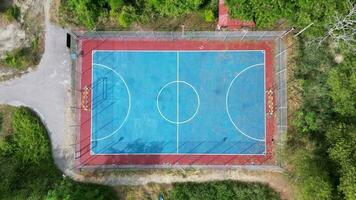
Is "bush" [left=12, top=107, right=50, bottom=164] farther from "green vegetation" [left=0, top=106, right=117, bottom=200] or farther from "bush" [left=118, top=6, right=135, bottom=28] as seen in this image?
"bush" [left=118, top=6, right=135, bottom=28]

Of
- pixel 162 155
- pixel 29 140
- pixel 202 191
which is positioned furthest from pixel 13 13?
pixel 202 191

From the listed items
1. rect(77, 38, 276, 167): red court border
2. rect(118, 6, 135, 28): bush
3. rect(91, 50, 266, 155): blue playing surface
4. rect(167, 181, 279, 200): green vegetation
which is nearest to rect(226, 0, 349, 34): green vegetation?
rect(77, 38, 276, 167): red court border

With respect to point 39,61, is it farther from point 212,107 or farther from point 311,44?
point 311,44

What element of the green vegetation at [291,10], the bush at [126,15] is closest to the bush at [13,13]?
the bush at [126,15]

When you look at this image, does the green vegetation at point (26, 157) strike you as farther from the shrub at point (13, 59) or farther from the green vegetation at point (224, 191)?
the green vegetation at point (224, 191)

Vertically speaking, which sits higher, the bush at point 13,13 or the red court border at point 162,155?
the bush at point 13,13
